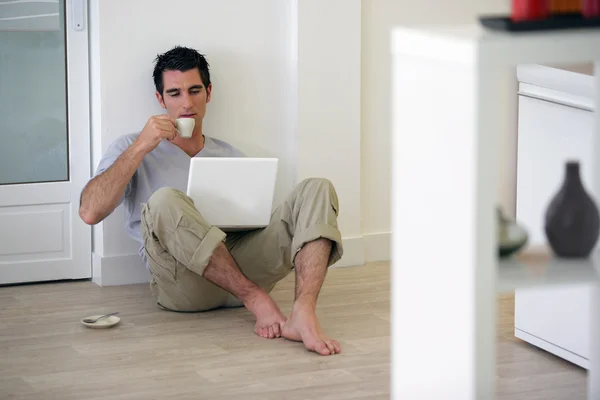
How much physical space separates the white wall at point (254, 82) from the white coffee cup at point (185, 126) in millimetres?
395

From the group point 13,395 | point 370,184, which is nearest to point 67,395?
point 13,395

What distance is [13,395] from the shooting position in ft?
8.83

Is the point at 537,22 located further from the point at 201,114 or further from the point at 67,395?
the point at 201,114

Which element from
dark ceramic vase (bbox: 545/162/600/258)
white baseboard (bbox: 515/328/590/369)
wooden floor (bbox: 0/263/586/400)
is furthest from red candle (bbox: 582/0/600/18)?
white baseboard (bbox: 515/328/590/369)

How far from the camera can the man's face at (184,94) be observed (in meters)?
3.76

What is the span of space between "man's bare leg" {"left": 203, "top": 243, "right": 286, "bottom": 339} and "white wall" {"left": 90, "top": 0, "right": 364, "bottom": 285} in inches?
31.4

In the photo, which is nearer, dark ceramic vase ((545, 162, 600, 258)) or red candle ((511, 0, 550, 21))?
red candle ((511, 0, 550, 21))

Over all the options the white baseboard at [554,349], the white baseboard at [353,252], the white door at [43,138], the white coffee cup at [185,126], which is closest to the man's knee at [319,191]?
the white coffee cup at [185,126]

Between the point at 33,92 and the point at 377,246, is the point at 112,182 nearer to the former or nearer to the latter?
the point at 33,92

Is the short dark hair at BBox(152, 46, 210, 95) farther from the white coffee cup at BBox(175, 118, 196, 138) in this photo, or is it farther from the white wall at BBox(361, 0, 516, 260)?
the white wall at BBox(361, 0, 516, 260)

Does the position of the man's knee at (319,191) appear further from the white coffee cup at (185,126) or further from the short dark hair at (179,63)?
the short dark hair at (179,63)

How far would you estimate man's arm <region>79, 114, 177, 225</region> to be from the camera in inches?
138

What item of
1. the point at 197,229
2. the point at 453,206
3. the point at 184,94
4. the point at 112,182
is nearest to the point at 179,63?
the point at 184,94

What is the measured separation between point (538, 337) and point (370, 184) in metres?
1.46
